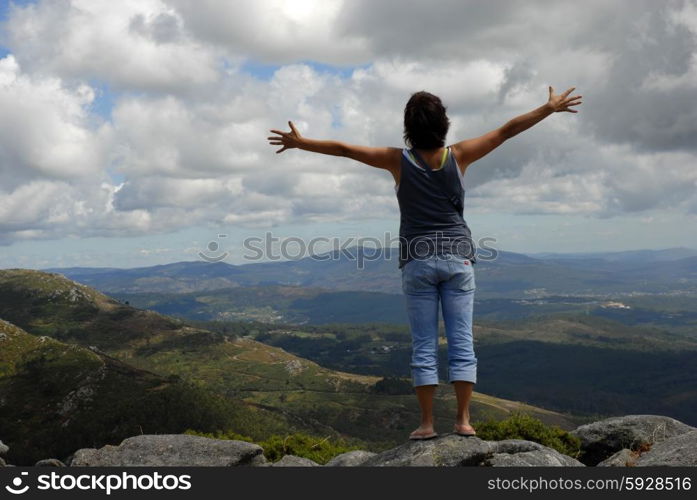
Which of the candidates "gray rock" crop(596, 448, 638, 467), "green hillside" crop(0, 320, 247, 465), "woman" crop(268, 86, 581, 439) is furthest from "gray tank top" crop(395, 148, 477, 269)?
"green hillside" crop(0, 320, 247, 465)

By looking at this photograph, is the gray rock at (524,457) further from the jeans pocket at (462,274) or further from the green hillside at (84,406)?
the green hillside at (84,406)

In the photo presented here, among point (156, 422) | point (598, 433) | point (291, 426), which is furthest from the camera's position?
point (291, 426)

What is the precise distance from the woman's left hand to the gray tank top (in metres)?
2.04

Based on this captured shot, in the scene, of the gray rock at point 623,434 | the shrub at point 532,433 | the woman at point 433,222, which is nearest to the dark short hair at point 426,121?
the woman at point 433,222

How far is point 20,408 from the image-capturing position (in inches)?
6575

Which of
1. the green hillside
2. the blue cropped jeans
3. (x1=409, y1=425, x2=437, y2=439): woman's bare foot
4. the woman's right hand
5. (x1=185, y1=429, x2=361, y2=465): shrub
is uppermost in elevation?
the woman's right hand

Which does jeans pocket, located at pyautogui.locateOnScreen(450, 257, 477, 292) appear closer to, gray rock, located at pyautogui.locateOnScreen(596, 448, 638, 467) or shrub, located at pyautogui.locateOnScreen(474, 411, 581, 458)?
gray rock, located at pyautogui.locateOnScreen(596, 448, 638, 467)

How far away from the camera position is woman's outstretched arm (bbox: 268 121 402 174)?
10125 millimetres

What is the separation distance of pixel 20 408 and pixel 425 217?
194 metres

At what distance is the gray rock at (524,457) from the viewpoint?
36.3 ft

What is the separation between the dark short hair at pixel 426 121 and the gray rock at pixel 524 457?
648 centimetres

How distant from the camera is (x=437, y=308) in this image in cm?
1009
